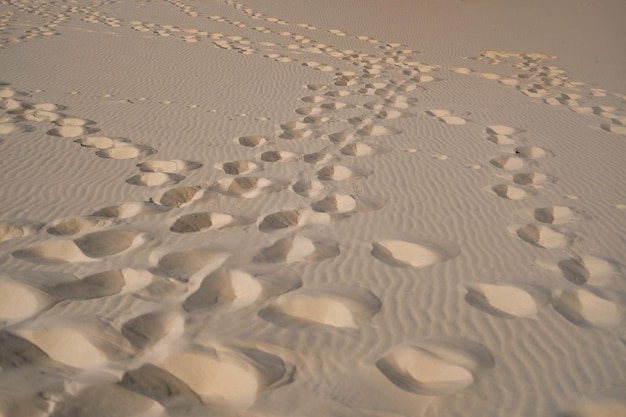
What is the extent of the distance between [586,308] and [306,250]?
1750mm

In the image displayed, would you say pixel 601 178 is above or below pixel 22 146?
above

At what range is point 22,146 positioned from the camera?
5090mm

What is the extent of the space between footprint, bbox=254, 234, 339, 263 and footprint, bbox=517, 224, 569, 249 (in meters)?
1.45

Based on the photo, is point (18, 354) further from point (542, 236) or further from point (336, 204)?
point (542, 236)

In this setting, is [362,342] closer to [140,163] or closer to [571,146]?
[140,163]

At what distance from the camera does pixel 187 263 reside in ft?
10.6

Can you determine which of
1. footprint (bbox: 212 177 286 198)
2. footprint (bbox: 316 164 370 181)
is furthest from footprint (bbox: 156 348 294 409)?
footprint (bbox: 316 164 370 181)

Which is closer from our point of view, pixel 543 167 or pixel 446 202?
pixel 446 202

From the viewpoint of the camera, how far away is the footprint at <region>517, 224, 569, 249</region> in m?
3.66

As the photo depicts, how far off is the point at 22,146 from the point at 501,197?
466 centimetres

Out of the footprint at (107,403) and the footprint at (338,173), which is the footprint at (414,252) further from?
the footprint at (107,403)

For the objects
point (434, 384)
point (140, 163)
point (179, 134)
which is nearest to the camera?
point (434, 384)

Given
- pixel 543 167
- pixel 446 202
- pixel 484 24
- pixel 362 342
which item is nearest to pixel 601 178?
pixel 543 167

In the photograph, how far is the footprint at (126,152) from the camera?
500 cm
